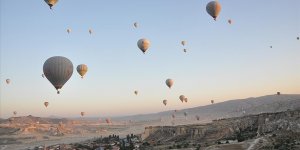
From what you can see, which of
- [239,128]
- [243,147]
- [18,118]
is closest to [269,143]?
[243,147]

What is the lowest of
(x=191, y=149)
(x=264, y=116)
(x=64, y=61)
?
(x=191, y=149)

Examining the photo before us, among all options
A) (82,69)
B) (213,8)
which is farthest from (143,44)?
(213,8)

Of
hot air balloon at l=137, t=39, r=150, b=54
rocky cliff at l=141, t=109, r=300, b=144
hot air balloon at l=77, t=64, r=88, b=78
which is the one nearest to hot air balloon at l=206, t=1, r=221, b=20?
hot air balloon at l=137, t=39, r=150, b=54

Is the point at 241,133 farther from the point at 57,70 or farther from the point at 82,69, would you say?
the point at 57,70

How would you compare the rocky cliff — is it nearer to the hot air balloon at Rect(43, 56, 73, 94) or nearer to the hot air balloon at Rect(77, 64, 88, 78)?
the hot air balloon at Rect(77, 64, 88, 78)

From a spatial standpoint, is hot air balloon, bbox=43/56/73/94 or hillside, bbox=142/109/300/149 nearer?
hot air balloon, bbox=43/56/73/94

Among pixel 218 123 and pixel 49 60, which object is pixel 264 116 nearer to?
pixel 218 123

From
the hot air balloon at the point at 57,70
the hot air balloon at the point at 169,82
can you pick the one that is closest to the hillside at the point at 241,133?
the hot air balloon at the point at 169,82
